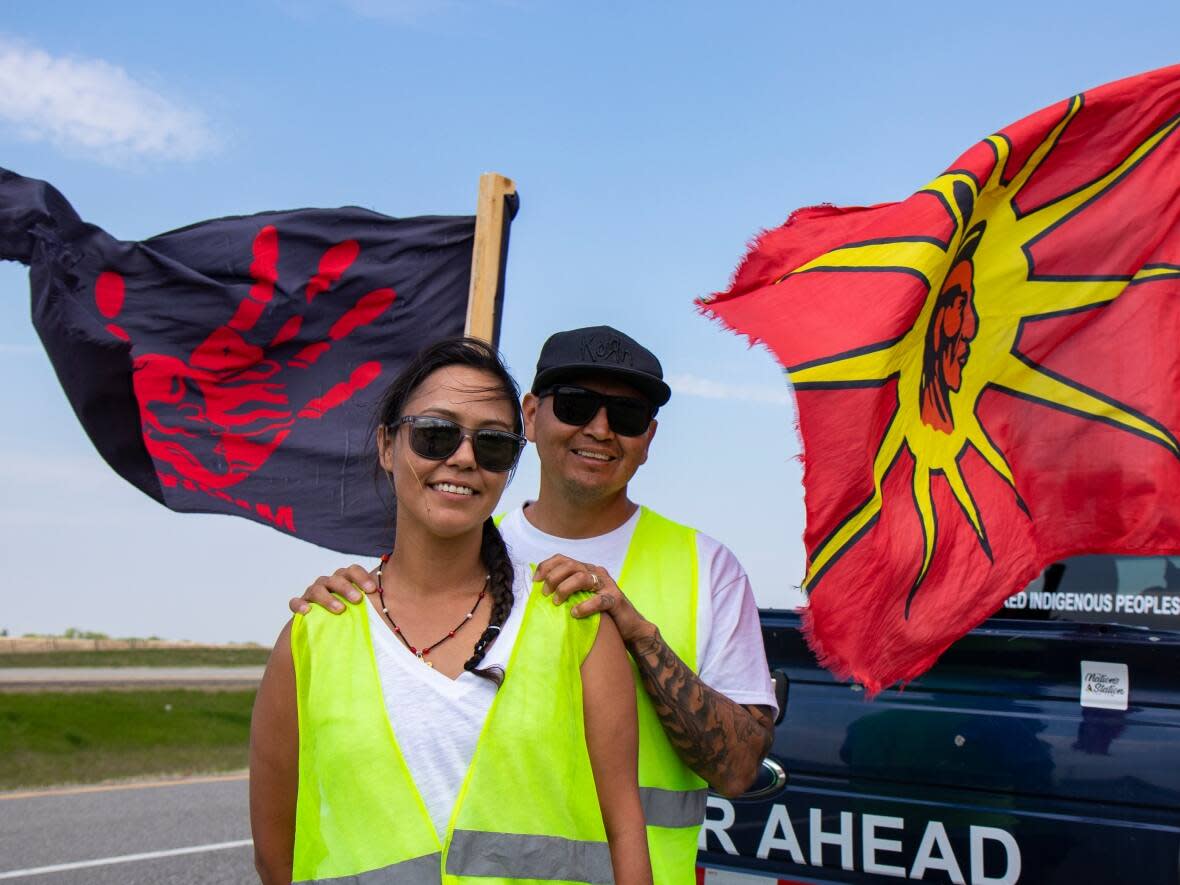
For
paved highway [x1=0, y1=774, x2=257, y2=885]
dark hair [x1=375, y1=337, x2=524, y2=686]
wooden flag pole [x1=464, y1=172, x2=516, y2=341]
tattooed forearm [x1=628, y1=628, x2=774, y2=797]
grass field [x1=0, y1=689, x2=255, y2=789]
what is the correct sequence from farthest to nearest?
1. grass field [x1=0, y1=689, x2=255, y2=789]
2. paved highway [x1=0, y1=774, x2=257, y2=885]
3. wooden flag pole [x1=464, y1=172, x2=516, y2=341]
4. tattooed forearm [x1=628, y1=628, x2=774, y2=797]
5. dark hair [x1=375, y1=337, x2=524, y2=686]

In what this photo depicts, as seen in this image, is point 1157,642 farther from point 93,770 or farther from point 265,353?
point 93,770

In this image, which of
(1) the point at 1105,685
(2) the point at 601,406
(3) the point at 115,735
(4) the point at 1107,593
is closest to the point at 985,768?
(1) the point at 1105,685

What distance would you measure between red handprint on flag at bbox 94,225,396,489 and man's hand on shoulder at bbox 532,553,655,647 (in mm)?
3548

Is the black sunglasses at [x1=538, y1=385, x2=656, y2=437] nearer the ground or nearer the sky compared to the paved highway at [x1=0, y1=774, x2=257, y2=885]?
nearer the sky

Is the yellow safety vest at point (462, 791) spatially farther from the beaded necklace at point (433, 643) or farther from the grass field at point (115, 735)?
the grass field at point (115, 735)

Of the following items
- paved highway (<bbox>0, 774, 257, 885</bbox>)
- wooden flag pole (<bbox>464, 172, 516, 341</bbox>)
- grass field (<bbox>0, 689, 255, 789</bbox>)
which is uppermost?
wooden flag pole (<bbox>464, 172, 516, 341</bbox>)

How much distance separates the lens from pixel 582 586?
233 cm

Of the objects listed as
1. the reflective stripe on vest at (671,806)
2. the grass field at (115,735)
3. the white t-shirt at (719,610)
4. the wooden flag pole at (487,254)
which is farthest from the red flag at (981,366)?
the grass field at (115,735)

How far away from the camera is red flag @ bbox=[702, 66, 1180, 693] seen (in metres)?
3.01

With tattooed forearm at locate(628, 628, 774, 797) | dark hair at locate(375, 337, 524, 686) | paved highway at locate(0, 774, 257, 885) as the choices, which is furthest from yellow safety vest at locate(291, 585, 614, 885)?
paved highway at locate(0, 774, 257, 885)

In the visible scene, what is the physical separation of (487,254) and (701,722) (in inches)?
100

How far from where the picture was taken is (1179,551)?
124 inches

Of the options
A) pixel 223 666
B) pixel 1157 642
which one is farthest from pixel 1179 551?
pixel 223 666

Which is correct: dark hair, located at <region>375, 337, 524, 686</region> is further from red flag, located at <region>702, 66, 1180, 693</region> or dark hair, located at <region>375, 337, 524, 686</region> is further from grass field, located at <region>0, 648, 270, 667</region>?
grass field, located at <region>0, 648, 270, 667</region>
